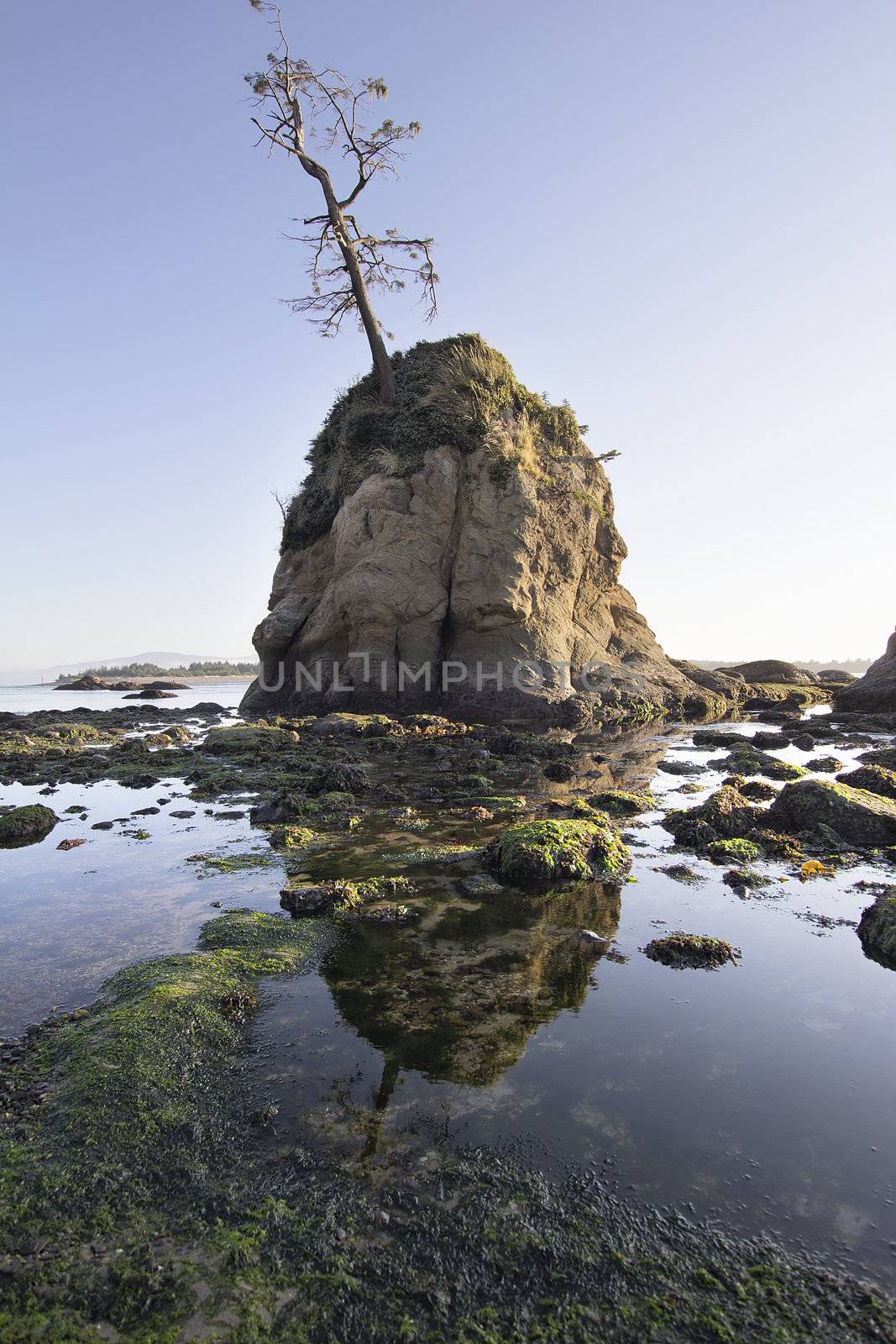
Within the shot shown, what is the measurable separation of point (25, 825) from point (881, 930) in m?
11.6

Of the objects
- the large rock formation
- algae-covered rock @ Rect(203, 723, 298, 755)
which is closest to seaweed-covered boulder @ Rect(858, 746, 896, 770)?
the large rock formation

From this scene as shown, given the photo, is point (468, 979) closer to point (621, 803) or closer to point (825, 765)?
point (621, 803)

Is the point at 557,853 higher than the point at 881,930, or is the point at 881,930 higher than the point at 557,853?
the point at 557,853

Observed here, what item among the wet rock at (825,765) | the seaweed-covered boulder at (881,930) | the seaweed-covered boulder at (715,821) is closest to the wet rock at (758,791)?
the seaweed-covered boulder at (715,821)

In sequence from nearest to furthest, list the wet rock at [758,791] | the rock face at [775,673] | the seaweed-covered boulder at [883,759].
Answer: the wet rock at [758,791] → the seaweed-covered boulder at [883,759] → the rock face at [775,673]

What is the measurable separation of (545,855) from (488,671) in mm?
17210

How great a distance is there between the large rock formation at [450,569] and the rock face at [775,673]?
19840 mm

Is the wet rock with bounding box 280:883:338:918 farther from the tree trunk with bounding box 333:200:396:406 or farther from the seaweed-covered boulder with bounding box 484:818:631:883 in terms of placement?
the tree trunk with bounding box 333:200:396:406

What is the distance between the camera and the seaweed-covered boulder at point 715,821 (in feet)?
33.8

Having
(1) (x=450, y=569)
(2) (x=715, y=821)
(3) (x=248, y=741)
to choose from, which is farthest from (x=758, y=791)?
(1) (x=450, y=569)

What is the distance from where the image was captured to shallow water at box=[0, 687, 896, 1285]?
3770 millimetres

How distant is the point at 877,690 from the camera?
100 ft

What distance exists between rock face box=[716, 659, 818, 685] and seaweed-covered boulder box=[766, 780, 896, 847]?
37413 millimetres

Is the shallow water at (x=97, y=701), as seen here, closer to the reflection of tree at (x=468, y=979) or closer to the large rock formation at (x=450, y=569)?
the large rock formation at (x=450, y=569)
